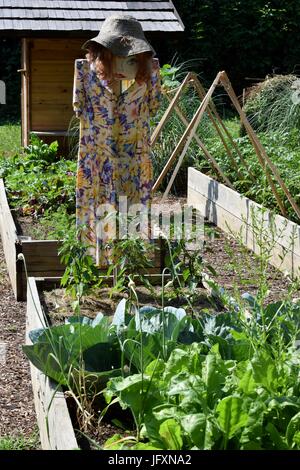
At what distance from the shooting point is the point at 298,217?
303 inches

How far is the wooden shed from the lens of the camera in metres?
11.5

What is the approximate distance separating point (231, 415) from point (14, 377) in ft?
6.88

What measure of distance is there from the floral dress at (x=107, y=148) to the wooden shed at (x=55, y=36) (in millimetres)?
5138

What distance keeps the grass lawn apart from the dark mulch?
20.3 feet

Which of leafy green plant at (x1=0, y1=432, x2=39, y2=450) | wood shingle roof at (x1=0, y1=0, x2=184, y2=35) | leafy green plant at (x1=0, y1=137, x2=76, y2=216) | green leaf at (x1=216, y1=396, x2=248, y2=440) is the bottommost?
leafy green plant at (x1=0, y1=432, x2=39, y2=450)

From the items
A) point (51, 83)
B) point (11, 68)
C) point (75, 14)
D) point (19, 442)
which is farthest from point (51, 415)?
point (11, 68)

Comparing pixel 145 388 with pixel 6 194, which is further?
pixel 6 194

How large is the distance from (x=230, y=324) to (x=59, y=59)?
815 centimetres

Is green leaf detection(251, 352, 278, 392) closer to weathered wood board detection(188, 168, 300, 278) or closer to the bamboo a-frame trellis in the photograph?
weathered wood board detection(188, 168, 300, 278)

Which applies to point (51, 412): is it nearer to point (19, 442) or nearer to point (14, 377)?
point (19, 442)

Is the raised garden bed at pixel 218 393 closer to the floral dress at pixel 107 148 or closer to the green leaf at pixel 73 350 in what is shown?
the green leaf at pixel 73 350

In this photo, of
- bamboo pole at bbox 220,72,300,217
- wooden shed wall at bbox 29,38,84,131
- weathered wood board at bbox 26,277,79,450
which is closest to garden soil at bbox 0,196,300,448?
weathered wood board at bbox 26,277,79,450
